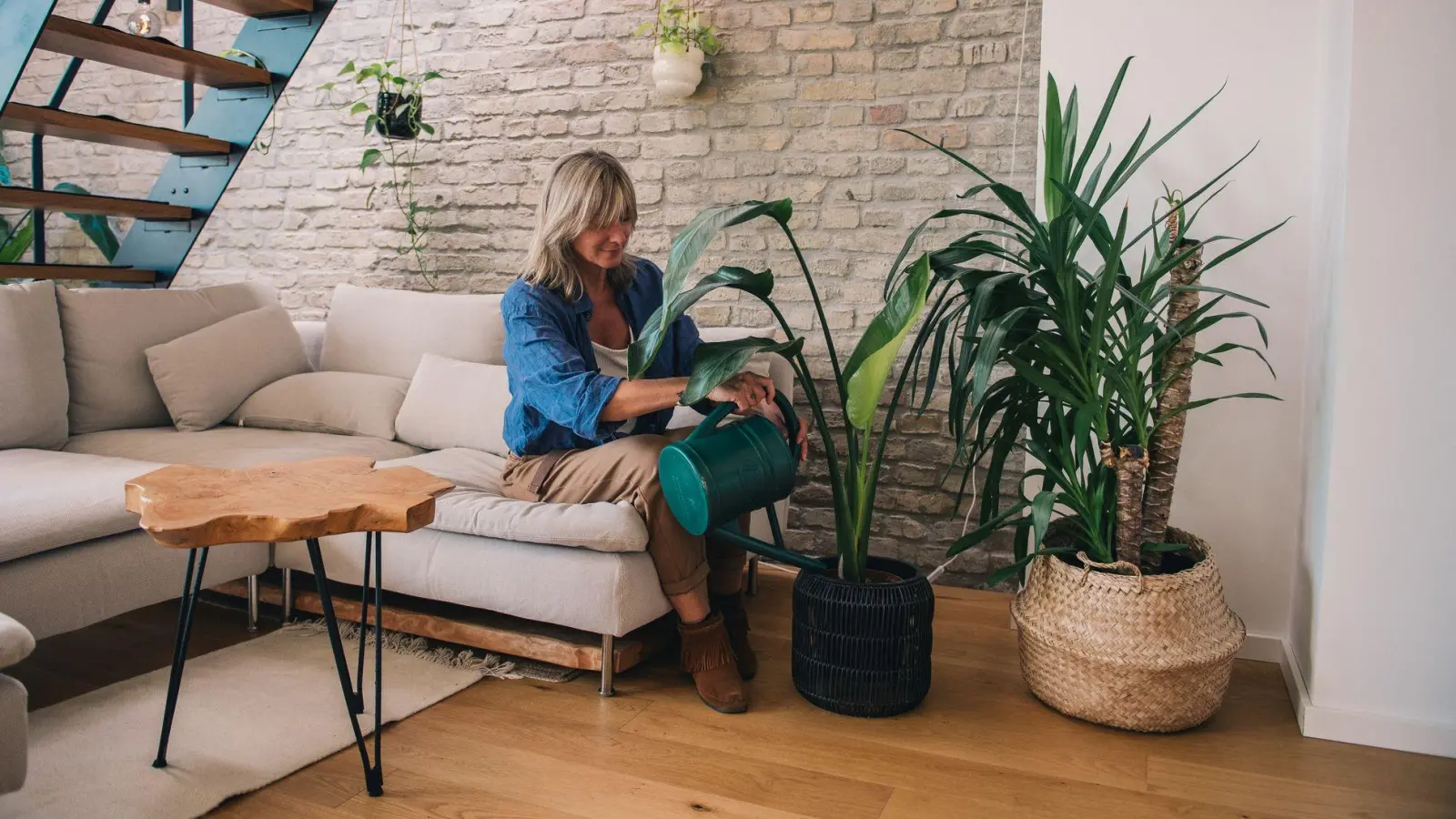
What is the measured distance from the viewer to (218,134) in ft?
10.8

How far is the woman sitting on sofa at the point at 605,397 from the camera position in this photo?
208 centimetres

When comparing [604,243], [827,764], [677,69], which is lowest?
[827,764]

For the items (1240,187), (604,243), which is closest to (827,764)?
(604,243)

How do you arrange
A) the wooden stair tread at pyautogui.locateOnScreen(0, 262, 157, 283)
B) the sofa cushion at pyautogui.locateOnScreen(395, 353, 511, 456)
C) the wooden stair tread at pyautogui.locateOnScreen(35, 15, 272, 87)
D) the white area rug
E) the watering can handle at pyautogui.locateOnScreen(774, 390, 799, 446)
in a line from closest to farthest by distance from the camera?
the white area rug < the watering can handle at pyautogui.locateOnScreen(774, 390, 799, 446) < the wooden stair tread at pyautogui.locateOnScreen(35, 15, 272, 87) < the sofa cushion at pyautogui.locateOnScreen(395, 353, 511, 456) < the wooden stair tread at pyautogui.locateOnScreen(0, 262, 157, 283)

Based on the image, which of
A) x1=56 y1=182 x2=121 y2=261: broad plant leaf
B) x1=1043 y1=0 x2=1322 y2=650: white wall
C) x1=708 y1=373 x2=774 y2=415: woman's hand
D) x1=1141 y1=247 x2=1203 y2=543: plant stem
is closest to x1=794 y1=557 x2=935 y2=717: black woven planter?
x1=708 y1=373 x2=774 y2=415: woman's hand

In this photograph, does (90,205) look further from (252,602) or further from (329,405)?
(252,602)

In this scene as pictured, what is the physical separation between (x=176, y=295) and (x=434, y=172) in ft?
3.32

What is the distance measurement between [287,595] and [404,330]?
3.28ft

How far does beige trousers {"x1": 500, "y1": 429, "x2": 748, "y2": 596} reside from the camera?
2100 millimetres

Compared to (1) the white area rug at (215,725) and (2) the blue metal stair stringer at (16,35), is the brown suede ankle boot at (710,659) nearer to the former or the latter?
(1) the white area rug at (215,725)

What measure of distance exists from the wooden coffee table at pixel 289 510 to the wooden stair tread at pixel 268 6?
1.91 m

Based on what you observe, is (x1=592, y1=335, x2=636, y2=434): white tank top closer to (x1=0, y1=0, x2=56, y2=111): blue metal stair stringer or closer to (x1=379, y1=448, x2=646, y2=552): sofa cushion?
(x1=379, y1=448, x2=646, y2=552): sofa cushion

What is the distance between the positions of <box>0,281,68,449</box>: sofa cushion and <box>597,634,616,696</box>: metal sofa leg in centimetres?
181

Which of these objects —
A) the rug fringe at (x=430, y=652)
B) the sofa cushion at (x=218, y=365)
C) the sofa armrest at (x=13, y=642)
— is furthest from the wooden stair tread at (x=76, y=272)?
the sofa armrest at (x=13, y=642)
